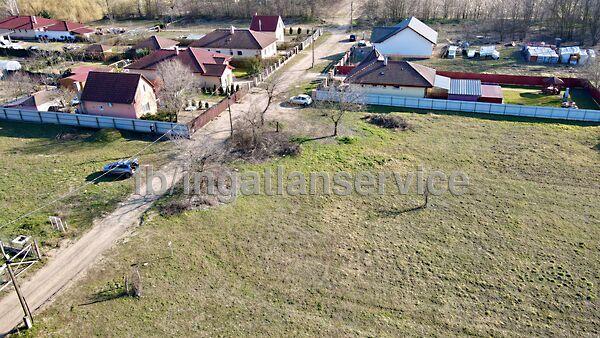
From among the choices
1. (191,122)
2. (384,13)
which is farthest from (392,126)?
(384,13)

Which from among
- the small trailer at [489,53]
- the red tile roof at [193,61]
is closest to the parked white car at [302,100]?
the red tile roof at [193,61]

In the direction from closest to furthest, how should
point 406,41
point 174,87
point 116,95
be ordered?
point 116,95
point 174,87
point 406,41

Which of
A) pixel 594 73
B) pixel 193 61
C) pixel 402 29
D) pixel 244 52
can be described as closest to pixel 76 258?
pixel 193 61

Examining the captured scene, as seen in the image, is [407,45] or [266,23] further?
[266,23]

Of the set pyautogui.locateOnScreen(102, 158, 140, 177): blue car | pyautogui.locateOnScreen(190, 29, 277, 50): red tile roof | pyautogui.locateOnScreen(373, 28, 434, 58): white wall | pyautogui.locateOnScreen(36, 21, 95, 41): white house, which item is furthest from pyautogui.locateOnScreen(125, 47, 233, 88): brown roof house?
pyautogui.locateOnScreen(36, 21, 95, 41): white house

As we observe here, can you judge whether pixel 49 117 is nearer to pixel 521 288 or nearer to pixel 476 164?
pixel 476 164

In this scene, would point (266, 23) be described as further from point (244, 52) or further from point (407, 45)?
point (407, 45)

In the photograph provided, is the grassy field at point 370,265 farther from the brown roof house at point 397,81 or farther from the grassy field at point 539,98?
the brown roof house at point 397,81

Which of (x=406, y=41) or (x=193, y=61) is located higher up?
(x=193, y=61)
